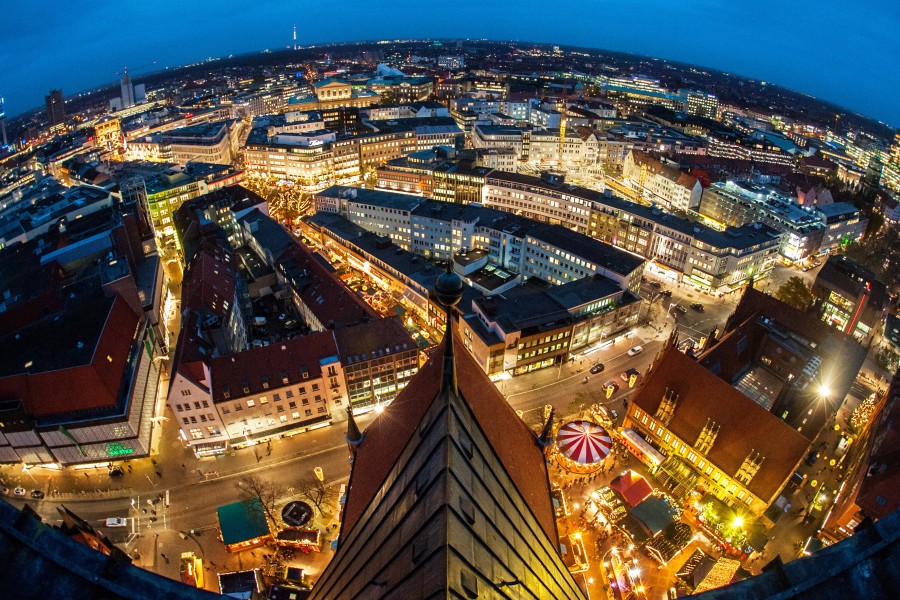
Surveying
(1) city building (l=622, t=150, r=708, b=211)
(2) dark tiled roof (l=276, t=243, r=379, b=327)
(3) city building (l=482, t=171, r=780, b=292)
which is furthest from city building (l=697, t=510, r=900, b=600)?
(1) city building (l=622, t=150, r=708, b=211)

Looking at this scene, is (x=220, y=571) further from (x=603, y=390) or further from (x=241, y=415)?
(x=603, y=390)

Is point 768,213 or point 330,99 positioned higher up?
point 330,99

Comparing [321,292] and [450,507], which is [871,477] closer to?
[450,507]

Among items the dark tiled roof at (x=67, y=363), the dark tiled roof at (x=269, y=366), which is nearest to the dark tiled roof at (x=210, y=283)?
the dark tiled roof at (x=67, y=363)

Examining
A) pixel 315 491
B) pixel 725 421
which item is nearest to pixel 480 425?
pixel 315 491

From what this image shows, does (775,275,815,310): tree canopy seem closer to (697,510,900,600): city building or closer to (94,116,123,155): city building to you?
(697,510,900,600): city building

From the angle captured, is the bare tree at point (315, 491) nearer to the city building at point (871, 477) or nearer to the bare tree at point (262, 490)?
the bare tree at point (262, 490)

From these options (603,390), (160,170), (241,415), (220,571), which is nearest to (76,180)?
(160,170)
